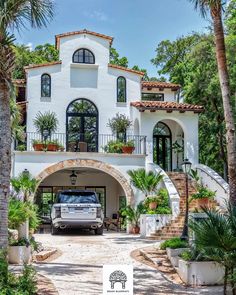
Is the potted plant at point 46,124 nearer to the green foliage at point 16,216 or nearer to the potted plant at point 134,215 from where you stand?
the potted plant at point 134,215

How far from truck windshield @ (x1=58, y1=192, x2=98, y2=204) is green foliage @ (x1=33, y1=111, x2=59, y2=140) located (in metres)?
5.89

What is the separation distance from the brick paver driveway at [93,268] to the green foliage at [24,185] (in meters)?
3.11

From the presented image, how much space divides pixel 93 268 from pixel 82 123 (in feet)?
48.6

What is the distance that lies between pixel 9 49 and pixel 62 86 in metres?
15.5

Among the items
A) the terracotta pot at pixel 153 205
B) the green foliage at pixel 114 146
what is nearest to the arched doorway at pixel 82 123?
the green foliage at pixel 114 146

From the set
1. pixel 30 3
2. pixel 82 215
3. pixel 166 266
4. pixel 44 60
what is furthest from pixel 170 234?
pixel 44 60

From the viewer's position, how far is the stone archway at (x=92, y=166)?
861 inches

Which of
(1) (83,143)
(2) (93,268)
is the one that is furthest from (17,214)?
(1) (83,143)

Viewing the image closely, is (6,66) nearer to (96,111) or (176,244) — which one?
(176,244)

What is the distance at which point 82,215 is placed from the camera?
18016mm

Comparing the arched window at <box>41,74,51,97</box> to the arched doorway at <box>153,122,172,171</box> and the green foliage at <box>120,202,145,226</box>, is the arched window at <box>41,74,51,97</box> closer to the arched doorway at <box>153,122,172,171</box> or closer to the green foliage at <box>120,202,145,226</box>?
the arched doorway at <box>153,122,172,171</box>

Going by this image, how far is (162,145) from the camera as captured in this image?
27.2m

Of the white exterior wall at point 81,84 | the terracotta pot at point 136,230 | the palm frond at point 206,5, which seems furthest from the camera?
the white exterior wall at point 81,84

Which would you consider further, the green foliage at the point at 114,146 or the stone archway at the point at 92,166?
the green foliage at the point at 114,146
